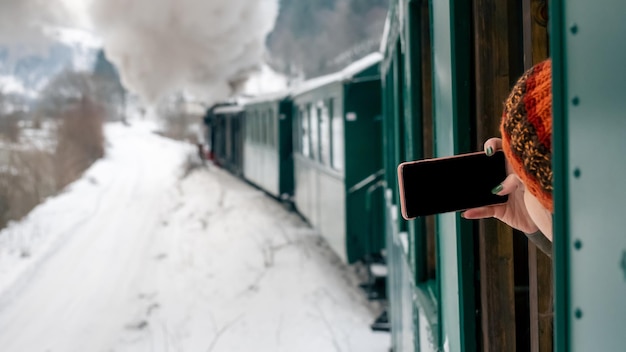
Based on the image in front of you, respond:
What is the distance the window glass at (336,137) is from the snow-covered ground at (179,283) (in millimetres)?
1645

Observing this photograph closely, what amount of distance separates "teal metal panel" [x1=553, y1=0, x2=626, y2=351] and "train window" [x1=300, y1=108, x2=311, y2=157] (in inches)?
381

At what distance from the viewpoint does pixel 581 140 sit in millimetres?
893

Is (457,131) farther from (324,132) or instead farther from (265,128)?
(265,128)

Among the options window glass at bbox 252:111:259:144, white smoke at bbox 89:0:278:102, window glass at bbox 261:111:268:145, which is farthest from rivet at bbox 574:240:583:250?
white smoke at bbox 89:0:278:102

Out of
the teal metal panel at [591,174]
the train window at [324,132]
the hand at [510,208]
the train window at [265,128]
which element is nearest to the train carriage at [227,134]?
the train window at [265,128]

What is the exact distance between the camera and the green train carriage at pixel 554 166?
2.73 ft

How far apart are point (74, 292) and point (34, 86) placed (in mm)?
98512

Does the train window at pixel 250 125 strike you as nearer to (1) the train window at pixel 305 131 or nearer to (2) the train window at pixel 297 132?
(2) the train window at pixel 297 132

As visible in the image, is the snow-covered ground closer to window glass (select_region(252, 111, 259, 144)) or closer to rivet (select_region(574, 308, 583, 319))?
window glass (select_region(252, 111, 259, 144))

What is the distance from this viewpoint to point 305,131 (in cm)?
1107

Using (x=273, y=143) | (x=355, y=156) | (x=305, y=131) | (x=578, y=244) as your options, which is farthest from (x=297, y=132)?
(x=578, y=244)

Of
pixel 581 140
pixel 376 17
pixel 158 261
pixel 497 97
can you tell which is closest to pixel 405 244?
pixel 497 97

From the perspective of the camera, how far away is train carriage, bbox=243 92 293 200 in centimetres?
1359

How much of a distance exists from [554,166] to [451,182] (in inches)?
10.3
